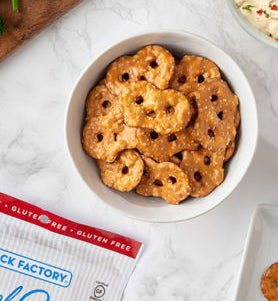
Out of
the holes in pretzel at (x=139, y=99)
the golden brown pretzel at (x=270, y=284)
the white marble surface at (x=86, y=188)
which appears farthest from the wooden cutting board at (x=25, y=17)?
the golden brown pretzel at (x=270, y=284)

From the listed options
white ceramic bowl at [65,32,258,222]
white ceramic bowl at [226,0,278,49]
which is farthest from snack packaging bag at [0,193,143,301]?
white ceramic bowl at [226,0,278,49]

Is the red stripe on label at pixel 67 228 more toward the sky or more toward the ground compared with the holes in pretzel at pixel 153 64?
more toward the ground

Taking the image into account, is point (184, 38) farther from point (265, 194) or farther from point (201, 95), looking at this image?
point (265, 194)

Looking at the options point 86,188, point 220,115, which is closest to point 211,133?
point 220,115

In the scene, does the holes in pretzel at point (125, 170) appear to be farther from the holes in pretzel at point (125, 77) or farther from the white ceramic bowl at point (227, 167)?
the holes in pretzel at point (125, 77)

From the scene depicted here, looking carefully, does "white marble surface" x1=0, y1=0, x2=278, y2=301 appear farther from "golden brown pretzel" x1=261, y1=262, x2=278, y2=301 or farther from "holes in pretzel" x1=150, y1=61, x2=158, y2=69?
"holes in pretzel" x1=150, y1=61, x2=158, y2=69

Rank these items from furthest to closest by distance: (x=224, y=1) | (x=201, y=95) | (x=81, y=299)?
(x=81, y=299) < (x=224, y=1) < (x=201, y=95)

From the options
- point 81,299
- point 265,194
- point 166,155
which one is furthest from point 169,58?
point 81,299
